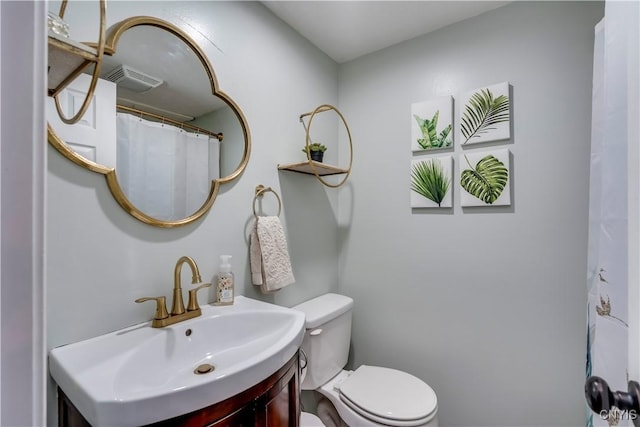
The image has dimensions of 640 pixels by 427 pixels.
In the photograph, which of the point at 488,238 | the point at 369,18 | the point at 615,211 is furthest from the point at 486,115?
the point at 615,211

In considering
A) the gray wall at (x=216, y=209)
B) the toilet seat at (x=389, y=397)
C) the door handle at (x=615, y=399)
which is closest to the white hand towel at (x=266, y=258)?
the gray wall at (x=216, y=209)

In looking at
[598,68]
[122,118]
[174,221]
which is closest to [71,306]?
[174,221]

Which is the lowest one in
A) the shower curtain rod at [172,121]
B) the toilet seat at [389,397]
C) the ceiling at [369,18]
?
the toilet seat at [389,397]

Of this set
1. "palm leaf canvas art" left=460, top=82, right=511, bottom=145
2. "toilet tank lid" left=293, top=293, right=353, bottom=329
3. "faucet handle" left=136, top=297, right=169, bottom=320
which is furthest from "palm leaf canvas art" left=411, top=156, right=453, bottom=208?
"faucet handle" left=136, top=297, right=169, bottom=320

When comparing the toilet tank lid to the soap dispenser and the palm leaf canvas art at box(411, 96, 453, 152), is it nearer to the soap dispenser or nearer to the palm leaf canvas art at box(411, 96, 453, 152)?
the soap dispenser

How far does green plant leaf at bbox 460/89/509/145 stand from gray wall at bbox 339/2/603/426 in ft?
0.20

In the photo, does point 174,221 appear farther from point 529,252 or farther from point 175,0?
point 529,252

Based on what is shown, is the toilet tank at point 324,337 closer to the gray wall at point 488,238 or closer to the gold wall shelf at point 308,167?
the gray wall at point 488,238

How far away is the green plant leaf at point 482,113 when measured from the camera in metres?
1.37

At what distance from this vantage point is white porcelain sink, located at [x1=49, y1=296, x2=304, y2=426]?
58cm

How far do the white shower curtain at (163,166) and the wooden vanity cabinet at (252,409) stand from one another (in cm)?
60

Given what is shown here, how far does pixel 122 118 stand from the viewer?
938 millimetres

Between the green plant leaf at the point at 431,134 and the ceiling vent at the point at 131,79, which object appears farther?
the green plant leaf at the point at 431,134

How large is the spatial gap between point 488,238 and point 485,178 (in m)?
0.30
